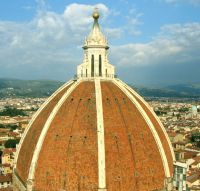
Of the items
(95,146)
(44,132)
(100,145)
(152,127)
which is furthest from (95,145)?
(152,127)

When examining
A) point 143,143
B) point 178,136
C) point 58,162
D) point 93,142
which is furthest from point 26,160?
point 178,136

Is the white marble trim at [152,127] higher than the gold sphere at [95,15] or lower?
lower

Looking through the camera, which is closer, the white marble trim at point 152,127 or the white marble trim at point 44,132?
the white marble trim at point 44,132

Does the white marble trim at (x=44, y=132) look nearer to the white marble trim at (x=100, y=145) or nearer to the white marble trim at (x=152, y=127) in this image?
the white marble trim at (x=100, y=145)

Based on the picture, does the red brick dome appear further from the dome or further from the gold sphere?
the gold sphere

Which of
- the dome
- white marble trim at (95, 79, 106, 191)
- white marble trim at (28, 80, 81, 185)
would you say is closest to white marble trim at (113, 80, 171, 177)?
the dome

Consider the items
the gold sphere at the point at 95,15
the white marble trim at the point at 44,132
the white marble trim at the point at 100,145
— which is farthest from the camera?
the gold sphere at the point at 95,15

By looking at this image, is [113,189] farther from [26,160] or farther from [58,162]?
[26,160]

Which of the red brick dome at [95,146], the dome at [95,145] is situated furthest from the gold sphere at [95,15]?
the red brick dome at [95,146]
